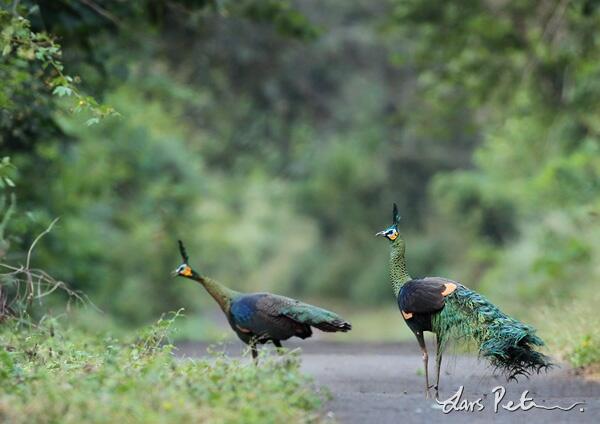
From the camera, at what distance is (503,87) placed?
24.4m

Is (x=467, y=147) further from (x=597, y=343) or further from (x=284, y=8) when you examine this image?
(x=597, y=343)

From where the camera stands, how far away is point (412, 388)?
12.4m

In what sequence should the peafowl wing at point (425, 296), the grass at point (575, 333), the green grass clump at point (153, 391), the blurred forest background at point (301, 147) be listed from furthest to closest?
the blurred forest background at point (301, 147) → the grass at point (575, 333) → the peafowl wing at point (425, 296) → the green grass clump at point (153, 391)

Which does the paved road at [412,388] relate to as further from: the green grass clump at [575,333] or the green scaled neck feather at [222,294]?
the green scaled neck feather at [222,294]

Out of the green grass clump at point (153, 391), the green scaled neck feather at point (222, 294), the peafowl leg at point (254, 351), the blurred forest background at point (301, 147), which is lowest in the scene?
the green grass clump at point (153, 391)

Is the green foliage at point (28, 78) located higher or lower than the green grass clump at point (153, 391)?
higher

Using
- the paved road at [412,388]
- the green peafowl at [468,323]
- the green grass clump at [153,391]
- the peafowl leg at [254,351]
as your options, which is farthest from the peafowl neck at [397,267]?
the green grass clump at [153,391]

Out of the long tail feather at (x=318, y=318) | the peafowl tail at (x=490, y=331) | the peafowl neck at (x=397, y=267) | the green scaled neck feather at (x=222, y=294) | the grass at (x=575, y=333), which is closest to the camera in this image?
the peafowl tail at (x=490, y=331)

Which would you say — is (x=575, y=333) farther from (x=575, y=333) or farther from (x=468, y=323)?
(x=468, y=323)

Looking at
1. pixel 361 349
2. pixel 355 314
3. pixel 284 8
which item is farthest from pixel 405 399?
pixel 355 314

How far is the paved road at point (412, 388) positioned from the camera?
991 cm

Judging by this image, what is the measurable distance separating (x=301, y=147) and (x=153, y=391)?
114ft

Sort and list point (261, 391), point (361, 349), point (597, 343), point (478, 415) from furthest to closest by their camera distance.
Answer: point (361, 349), point (597, 343), point (478, 415), point (261, 391)

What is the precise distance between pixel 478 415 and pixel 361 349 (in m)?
8.19
